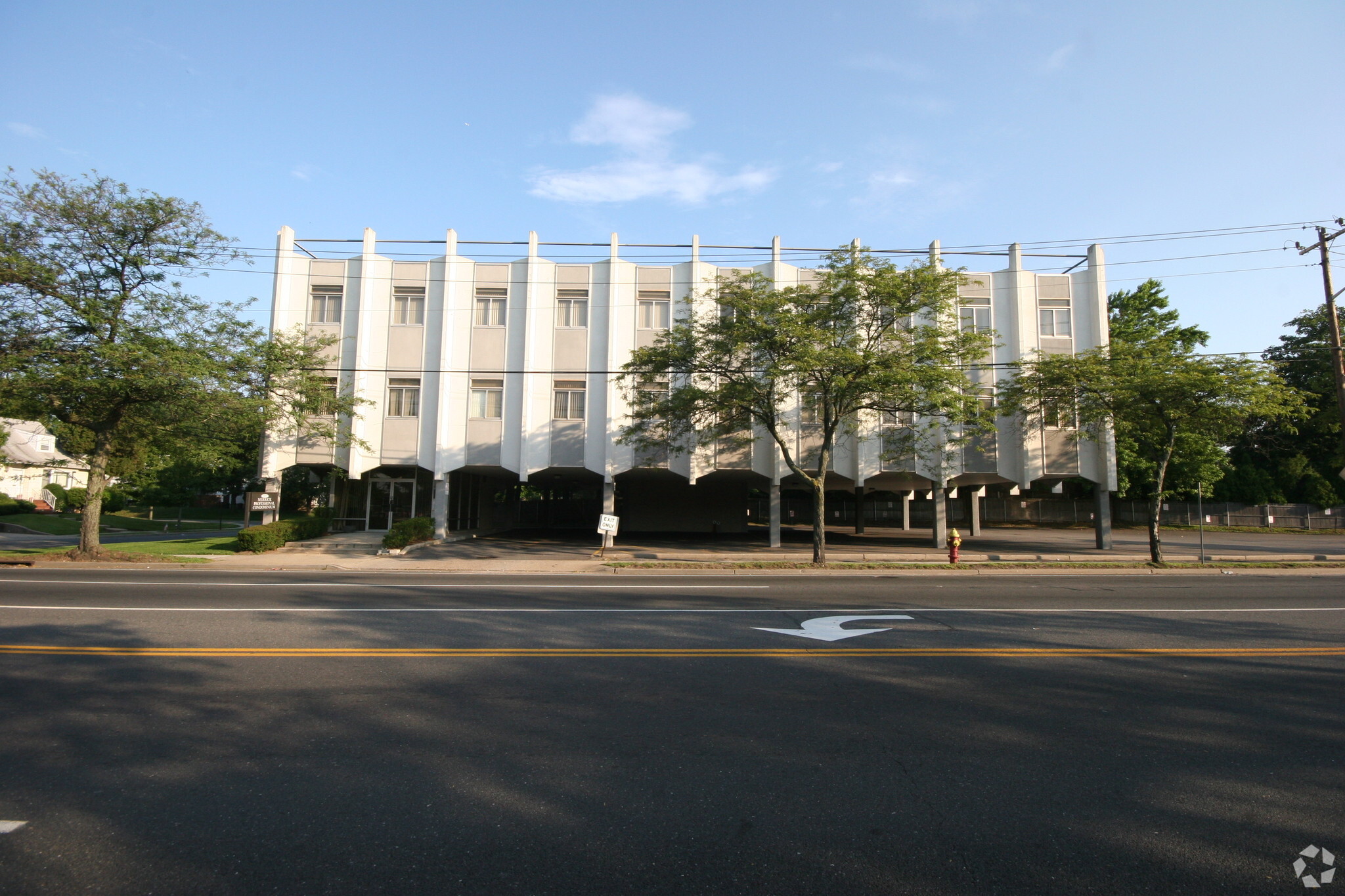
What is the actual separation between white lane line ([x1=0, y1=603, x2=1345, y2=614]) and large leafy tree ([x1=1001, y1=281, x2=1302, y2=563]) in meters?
10.5

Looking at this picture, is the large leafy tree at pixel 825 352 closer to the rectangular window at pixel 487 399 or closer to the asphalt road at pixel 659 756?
the rectangular window at pixel 487 399

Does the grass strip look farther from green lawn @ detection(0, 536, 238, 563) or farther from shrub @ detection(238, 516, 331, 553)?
green lawn @ detection(0, 536, 238, 563)

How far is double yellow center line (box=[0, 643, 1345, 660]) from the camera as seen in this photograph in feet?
24.1

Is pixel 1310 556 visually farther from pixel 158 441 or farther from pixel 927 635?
pixel 158 441

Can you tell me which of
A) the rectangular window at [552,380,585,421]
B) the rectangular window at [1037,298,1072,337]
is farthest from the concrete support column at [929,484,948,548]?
the rectangular window at [552,380,585,421]

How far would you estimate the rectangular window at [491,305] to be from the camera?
87.0 ft

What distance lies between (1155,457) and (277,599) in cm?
2419

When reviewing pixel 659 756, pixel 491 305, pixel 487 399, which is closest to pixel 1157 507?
pixel 659 756

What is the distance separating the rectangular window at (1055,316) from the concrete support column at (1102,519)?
19.6ft

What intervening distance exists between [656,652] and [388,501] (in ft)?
80.1

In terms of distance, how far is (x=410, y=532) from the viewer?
2355 cm

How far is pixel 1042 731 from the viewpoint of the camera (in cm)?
527

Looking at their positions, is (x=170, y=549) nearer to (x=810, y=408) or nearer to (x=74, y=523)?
(x=74, y=523)

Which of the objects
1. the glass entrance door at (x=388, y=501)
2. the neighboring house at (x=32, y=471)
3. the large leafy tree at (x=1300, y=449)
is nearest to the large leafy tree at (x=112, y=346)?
the glass entrance door at (x=388, y=501)
